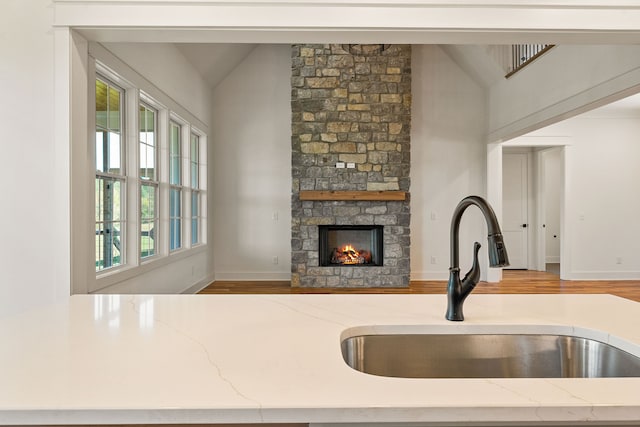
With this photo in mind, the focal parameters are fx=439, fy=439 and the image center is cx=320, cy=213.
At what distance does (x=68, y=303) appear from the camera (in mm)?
1421

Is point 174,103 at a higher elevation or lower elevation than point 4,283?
higher

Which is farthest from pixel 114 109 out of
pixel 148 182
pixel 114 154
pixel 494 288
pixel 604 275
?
pixel 604 275

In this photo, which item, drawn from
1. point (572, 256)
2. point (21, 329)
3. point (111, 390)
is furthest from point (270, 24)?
point (572, 256)

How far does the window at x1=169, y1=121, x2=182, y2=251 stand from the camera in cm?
506

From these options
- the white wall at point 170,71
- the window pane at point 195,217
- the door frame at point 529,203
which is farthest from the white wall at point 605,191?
the window pane at point 195,217

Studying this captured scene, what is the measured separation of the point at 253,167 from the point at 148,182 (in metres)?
2.49

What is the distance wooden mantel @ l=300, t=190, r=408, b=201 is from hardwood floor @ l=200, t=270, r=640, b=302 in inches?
49.8

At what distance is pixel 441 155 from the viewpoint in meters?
6.68

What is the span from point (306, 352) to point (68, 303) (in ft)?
3.05

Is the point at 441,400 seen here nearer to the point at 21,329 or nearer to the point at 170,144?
the point at 21,329

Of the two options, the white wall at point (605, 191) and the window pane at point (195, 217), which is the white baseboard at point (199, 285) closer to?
the window pane at point (195, 217)

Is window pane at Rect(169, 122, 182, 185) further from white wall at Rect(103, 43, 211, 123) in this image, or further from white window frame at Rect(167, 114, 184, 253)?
white wall at Rect(103, 43, 211, 123)

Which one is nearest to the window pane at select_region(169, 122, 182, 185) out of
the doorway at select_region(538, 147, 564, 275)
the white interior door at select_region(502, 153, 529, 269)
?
the white interior door at select_region(502, 153, 529, 269)

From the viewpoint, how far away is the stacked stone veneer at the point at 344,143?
20.4ft
